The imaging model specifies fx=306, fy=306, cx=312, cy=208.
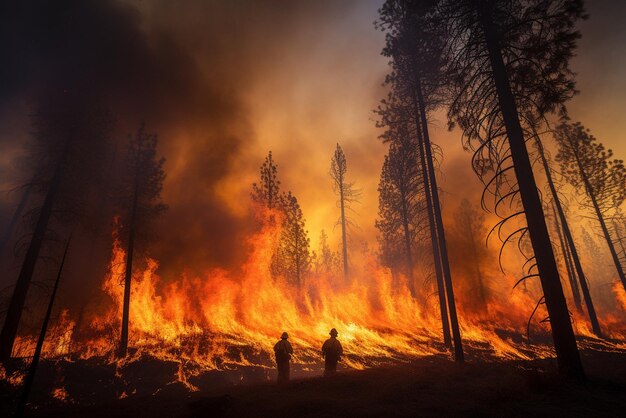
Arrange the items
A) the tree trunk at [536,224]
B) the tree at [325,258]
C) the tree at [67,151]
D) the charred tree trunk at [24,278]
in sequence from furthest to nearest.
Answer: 1. the tree at [325,258]
2. the tree at [67,151]
3. the charred tree trunk at [24,278]
4. the tree trunk at [536,224]

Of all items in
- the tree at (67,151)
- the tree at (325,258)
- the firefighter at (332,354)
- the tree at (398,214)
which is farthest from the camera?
the tree at (325,258)

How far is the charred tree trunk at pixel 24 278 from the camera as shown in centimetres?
1370

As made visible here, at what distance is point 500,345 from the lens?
2033cm

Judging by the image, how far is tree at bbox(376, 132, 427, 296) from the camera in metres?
26.8

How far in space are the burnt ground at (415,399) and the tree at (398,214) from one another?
1650 centimetres

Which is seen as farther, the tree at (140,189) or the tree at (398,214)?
the tree at (398,214)

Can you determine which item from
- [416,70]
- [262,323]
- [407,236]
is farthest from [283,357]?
[407,236]

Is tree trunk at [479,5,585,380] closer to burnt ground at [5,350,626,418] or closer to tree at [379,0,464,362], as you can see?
burnt ground at [5,350,626,418]

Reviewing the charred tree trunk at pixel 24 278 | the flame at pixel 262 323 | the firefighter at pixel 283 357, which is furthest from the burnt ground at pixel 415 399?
the charred tree trunk at pixel 24 278

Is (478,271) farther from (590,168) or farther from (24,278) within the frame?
(24,278)

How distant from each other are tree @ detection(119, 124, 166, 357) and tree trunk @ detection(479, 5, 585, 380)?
820 inches

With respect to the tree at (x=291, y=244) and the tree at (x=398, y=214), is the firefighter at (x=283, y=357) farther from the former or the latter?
the tree at (x=291, y=244)

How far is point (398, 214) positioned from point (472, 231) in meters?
8.94

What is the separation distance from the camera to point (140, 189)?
21203mm
